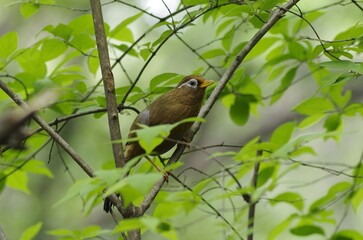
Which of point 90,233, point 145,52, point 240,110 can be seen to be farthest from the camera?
point 240,110

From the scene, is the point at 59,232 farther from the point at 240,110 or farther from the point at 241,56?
the point at 240,110

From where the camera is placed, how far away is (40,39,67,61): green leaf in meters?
2.80

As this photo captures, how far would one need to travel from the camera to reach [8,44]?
2.92 metres

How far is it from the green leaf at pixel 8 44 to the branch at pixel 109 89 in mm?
677

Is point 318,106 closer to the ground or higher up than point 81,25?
closer to the ground

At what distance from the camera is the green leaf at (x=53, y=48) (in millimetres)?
2803

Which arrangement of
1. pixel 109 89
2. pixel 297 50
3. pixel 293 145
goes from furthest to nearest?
pixel 297 50 < pixel 109 89 < pixel 293 145

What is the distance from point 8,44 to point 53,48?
0.76 feet

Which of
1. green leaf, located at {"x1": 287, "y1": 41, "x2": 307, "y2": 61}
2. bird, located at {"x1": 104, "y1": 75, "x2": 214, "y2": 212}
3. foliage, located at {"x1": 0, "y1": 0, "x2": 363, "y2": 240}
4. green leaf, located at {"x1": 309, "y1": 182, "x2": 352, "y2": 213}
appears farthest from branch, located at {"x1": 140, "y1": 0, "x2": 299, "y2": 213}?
bird, located at {"x1": 104, "y1": 75, "x2": 214, "y2": 212}

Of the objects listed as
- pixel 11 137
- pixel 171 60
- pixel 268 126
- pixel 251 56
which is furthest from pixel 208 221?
pixel 11 137

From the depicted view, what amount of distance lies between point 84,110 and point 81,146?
498cm

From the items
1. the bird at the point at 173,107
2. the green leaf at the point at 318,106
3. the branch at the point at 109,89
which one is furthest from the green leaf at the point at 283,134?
the branch at the point at 109,89

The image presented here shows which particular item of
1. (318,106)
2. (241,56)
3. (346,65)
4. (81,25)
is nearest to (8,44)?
(81,25)

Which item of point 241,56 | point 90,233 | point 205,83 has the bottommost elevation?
point 90,233
